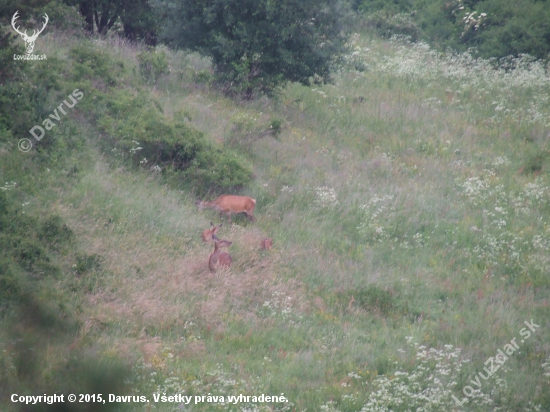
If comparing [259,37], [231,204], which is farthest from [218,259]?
[259,37]

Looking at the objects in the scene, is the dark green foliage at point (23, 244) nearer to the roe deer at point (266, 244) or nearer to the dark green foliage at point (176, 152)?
the roe deer at point (266, 244)

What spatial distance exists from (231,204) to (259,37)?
659cm

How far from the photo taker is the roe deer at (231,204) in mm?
9742

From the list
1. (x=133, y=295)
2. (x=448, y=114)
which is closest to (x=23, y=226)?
(x=133, y=295)

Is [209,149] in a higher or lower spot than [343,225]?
higher

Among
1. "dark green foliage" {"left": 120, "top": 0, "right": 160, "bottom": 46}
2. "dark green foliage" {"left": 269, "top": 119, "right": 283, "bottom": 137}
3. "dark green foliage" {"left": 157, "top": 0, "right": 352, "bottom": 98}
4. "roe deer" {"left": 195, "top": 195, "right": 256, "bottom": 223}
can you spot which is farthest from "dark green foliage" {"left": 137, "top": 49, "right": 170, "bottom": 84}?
"roe deer" {"left": 195, "top": 195, "right": 256, "bottom": 223}

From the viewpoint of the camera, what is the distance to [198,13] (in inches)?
597

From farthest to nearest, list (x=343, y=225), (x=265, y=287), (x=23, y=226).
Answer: (x=343, y=225)
(x=265, y=287)
(x=23, y=226)

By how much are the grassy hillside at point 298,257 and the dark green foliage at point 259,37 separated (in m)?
0.73

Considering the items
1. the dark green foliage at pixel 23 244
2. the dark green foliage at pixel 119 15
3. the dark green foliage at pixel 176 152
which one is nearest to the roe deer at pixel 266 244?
the dark green foliage at pixel 176 152

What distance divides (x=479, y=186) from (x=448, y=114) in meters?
4.99

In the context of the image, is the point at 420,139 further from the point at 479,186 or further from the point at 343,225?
the point at 343,225

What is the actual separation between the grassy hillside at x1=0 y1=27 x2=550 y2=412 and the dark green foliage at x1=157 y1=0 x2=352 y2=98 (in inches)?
28.6

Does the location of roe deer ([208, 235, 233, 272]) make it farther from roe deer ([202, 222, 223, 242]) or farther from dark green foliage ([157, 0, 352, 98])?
dark green foliage ([157, 0, 352, 98])
